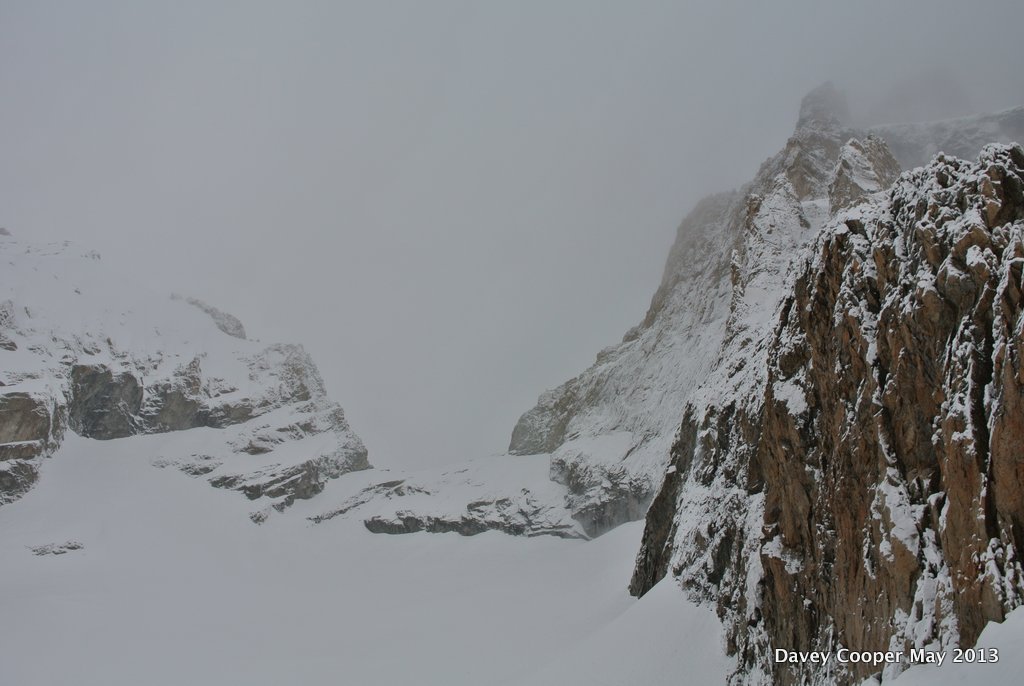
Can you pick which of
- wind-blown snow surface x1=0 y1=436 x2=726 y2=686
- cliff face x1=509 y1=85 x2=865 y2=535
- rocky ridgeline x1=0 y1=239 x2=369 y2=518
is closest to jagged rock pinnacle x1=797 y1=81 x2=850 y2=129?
cliff face x1=509 y1=85 x2=865 y2=535

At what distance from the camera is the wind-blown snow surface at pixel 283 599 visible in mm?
45375

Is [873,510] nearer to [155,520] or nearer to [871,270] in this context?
[871,270]

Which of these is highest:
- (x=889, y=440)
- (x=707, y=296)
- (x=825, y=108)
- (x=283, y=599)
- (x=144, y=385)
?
(x=825, y=108)

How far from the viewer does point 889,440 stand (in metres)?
17.6

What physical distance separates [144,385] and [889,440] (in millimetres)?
122184

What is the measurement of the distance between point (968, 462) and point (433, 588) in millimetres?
73305

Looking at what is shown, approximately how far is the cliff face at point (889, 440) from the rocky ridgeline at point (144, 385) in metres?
94.7

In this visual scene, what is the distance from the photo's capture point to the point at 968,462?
14.1m

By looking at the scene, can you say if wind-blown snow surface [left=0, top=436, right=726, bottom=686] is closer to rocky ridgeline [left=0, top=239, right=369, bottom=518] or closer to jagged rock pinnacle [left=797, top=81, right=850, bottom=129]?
rocky ridgeline [left=0, top=239, right=369, bottom=518]

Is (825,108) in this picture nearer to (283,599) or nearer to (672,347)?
(672,347)

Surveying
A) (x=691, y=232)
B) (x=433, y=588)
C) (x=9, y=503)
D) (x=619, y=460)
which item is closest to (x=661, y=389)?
(x=619, y=460)

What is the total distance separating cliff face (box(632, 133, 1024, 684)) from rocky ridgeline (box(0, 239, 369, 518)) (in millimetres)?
94685

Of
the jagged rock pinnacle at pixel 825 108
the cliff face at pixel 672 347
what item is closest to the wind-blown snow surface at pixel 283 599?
the cliff face at pixel 672 347

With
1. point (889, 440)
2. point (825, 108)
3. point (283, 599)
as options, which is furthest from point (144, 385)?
point (889, 440)
